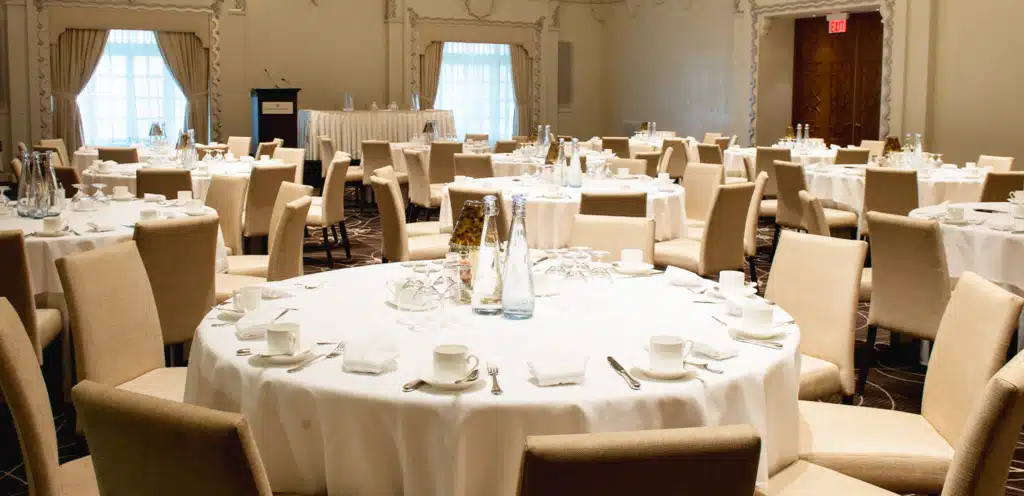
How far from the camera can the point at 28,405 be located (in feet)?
7.10

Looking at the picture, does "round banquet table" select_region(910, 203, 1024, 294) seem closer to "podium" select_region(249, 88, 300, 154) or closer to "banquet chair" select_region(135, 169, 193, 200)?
"banquet chair" select_region(135, 169, 193, 200)

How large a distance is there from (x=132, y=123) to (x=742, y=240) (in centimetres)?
1094

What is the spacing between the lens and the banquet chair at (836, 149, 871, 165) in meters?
9.16

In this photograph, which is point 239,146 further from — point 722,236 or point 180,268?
point 180,268

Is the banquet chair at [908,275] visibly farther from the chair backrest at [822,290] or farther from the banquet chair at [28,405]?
the banquet chair at [28,405]

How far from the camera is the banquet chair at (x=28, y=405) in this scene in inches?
84.5

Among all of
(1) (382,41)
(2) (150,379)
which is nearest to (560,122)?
(1) (382,41)

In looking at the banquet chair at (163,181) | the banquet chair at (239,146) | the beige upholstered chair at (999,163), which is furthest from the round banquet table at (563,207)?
the banquet chair at (239,146)

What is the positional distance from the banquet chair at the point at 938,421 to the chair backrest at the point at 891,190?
4370 millimetres

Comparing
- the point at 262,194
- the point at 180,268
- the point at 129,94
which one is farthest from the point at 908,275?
the point at 129,94

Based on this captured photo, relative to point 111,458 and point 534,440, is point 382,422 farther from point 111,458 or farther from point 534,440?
point 534,440

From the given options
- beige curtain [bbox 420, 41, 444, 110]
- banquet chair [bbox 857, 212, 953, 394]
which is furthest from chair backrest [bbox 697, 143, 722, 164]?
beige curtain [bbox 420, 41, 444, 110]

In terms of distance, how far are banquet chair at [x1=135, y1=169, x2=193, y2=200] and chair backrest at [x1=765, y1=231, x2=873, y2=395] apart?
4.08m

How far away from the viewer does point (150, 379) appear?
3223 millimetres
